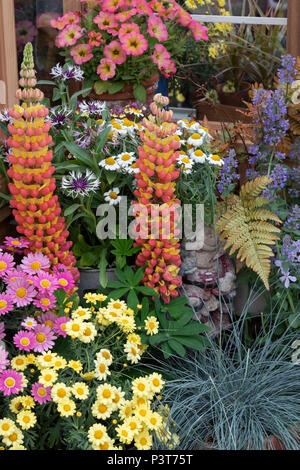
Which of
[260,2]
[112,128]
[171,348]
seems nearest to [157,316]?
[171,348]

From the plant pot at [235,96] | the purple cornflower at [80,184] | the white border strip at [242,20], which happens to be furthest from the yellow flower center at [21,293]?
the white border strip at [242,20]

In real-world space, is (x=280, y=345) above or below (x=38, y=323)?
below

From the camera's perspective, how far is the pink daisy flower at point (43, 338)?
5.76 feet

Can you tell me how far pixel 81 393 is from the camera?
1.68 metres

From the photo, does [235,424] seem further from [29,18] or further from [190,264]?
[29,18]

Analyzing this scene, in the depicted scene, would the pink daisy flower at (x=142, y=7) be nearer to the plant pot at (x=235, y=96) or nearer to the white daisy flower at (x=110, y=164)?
the white daisy flower at (x=110, y=164)

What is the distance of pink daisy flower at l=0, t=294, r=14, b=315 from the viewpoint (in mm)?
1747

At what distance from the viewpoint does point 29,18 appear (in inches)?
100.0

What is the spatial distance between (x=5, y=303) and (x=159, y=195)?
0.56m

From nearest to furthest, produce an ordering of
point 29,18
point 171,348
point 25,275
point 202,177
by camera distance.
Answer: point 25,275, point 171,348, point 202,177, point 29,18

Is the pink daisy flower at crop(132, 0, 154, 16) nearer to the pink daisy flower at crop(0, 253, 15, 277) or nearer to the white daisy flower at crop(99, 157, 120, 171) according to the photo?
the white daisy flower at crop(99, 157, 120, 171)


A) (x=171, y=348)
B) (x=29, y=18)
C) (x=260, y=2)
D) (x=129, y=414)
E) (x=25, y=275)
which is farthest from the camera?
(x=260, y=2)

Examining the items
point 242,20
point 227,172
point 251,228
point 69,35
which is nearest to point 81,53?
point 69,35

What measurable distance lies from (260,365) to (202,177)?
26.2 inches
